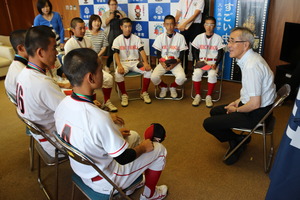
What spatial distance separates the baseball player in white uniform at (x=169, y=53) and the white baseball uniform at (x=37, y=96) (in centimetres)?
222

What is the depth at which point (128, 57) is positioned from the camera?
13.0ft

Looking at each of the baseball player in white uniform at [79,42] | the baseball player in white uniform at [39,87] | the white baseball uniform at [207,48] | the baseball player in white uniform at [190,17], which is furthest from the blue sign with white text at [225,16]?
the baseball player in white uniform at [39,87]

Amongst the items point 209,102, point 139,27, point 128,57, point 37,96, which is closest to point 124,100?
point 128,57

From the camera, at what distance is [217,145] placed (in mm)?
2670

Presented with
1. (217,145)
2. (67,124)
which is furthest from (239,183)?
(67,124)

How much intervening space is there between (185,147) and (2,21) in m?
6.84

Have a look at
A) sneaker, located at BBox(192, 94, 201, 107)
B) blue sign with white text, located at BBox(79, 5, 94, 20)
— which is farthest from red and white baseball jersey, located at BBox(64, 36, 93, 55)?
blue sign with white text, located at BBox(79, 5, 94, 20)

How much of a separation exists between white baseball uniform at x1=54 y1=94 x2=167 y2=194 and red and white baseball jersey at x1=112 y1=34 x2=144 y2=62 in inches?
103

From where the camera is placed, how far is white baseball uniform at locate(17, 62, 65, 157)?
1684 mm

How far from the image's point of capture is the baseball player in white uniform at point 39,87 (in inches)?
66.6

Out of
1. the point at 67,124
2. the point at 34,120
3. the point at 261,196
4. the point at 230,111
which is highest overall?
the point at 67,124

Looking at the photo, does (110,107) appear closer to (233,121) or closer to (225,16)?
(233,121)

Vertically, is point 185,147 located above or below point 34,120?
below

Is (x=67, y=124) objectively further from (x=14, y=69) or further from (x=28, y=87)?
(x=14, y=69)
